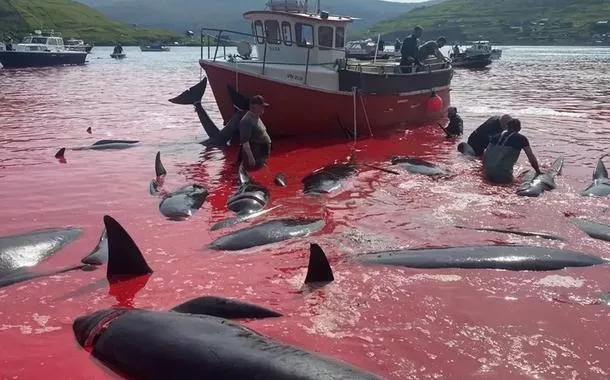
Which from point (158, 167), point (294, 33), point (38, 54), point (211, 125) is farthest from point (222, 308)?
point (38, 54)

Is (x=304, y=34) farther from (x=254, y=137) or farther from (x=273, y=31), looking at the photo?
(x=254, y=137)

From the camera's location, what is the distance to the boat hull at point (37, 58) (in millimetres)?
62938

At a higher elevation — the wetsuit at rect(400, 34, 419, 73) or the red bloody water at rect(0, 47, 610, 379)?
the wetsuit at rect(400, 34, 419, 73)

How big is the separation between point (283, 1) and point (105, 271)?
48.9 feet

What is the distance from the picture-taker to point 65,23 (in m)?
131

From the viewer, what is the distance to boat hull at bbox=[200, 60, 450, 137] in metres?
18.6

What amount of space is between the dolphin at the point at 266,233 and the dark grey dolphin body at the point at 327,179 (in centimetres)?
256

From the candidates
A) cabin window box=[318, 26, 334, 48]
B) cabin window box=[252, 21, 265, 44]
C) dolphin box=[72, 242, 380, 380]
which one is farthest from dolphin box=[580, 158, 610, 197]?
cabin window box=[252, 21, 265, 44]

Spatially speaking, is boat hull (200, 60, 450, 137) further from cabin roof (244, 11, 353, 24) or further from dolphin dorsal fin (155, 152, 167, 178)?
dolphin dorsal fin (155, 152, 167, 178)

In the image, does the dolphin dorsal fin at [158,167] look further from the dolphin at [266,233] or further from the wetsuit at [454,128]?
the wetsuit at [454,128]

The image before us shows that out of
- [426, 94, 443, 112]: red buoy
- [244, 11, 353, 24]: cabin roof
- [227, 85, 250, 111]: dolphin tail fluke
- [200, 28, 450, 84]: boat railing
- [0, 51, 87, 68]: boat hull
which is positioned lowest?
[0, 51, 87, 68]: boat hull

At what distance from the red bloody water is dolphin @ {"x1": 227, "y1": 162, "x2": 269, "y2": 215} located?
294mm

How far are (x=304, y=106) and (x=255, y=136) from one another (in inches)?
191

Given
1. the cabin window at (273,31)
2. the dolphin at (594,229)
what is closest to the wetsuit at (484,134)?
the dolphin at (594,229)
